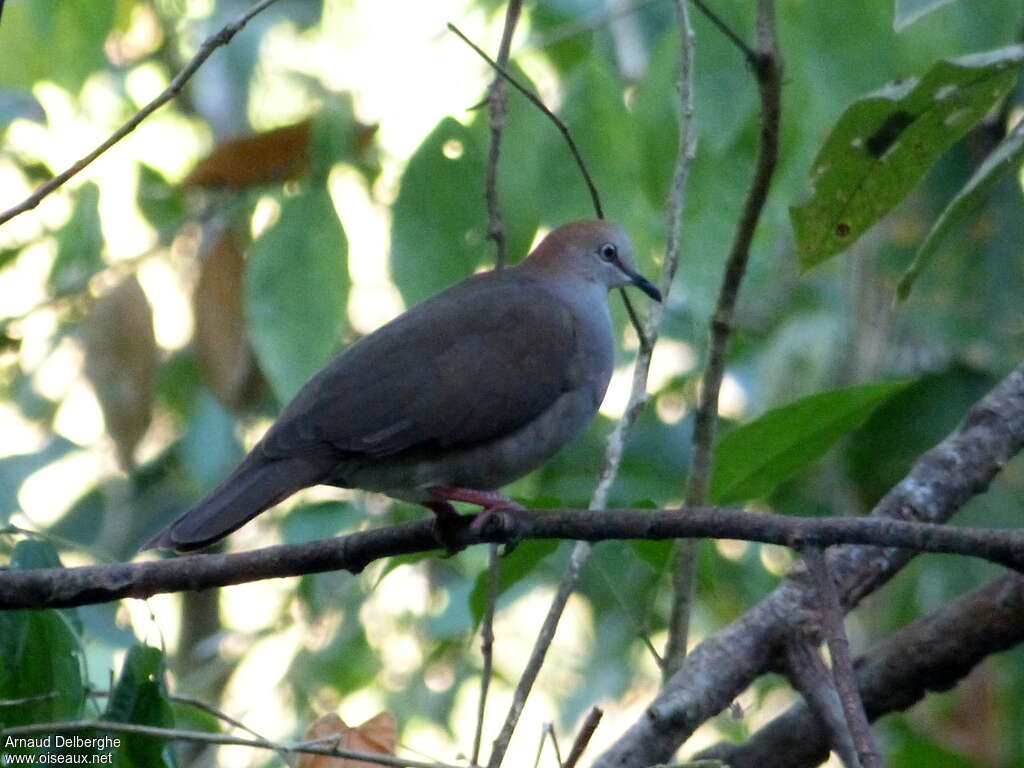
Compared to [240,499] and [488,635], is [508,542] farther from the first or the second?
[240,499]

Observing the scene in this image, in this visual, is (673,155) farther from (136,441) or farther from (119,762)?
(119,762)

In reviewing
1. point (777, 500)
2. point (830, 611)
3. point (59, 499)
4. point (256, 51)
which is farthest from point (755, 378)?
point (830, 611)

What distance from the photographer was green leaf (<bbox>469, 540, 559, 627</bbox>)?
3.14 meters

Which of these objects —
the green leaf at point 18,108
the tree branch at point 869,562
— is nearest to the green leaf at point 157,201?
the green leaf at point 18,108

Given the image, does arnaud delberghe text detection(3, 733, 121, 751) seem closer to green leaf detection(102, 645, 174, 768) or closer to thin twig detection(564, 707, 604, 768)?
green leaf detection(102, 645, 174, 768)

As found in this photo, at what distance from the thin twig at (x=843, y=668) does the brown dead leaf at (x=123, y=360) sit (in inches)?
94.6

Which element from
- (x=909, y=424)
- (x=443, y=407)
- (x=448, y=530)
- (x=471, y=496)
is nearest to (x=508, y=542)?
(x=448, y=530)

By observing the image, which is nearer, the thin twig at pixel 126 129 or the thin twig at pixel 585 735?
the thin twig at pixel 585 735

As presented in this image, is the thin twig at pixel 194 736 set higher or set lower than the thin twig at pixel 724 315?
lower

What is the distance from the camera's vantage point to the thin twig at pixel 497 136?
3.39m

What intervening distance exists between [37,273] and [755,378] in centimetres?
302

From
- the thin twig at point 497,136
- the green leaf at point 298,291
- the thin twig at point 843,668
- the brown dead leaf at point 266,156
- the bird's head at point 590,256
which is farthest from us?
the bird's head at point 590,256

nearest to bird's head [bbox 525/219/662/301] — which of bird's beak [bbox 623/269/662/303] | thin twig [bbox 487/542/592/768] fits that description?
bird's beak [bbox 623/269/662/303]

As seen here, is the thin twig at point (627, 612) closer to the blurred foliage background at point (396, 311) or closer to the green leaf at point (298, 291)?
the blurred foliage background at point (396, 311)
